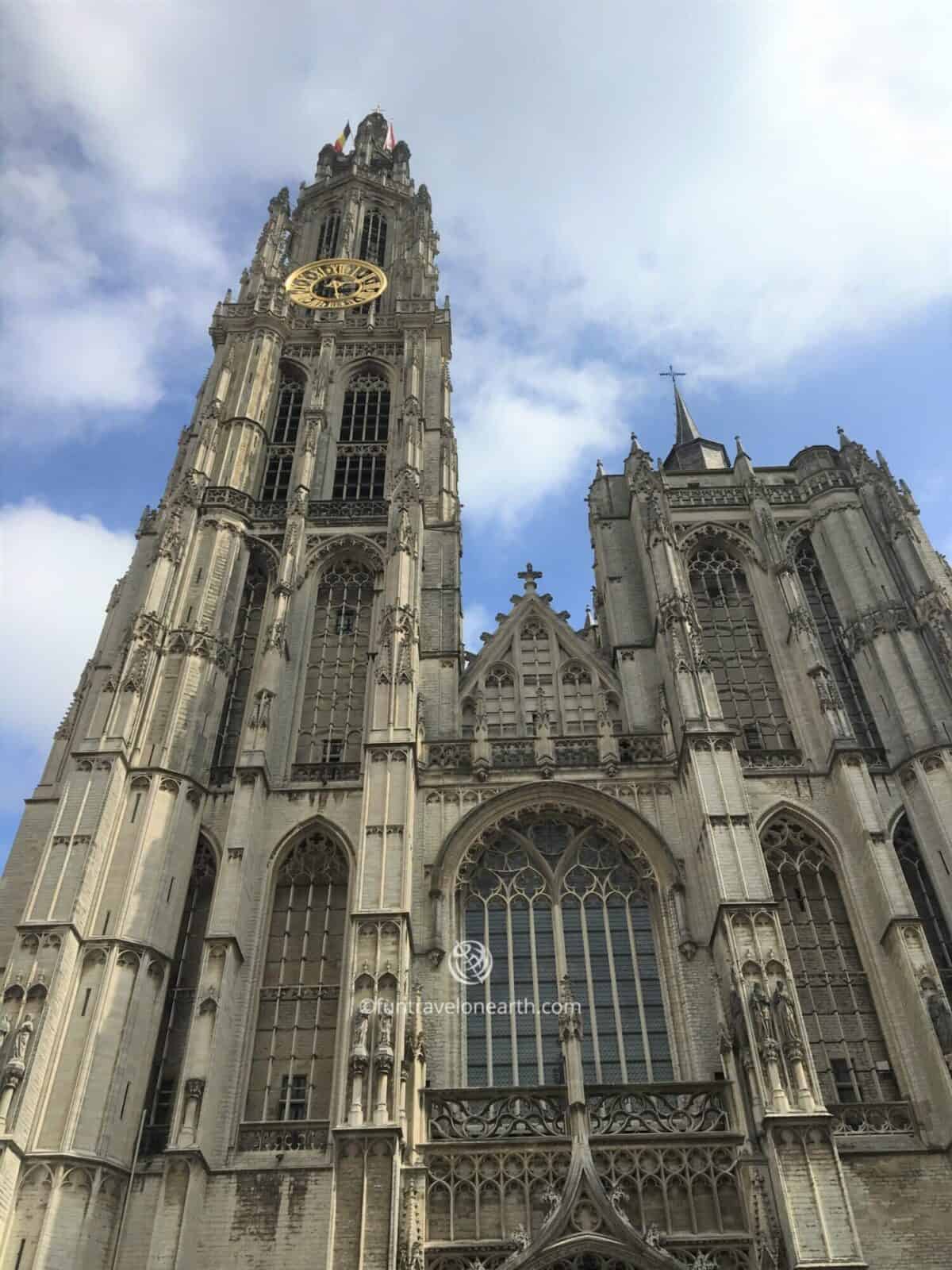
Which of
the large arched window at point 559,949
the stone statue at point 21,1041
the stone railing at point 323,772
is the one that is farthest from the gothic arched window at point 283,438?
the stone statue at point 21,1041

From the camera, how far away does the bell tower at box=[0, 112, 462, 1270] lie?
15.6m

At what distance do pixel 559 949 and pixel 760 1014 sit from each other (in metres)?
4.15

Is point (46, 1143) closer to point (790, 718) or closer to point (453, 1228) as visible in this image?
point (453, 1228)

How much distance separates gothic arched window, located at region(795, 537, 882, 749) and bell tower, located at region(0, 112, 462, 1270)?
8312 millimetres

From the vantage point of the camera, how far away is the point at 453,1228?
50.4 feet

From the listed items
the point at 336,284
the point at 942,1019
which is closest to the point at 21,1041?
the point at 942,1019

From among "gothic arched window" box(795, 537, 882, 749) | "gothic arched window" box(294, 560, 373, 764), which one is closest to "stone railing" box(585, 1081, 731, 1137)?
"gothic arched window" box(795, 537, 882, 749)

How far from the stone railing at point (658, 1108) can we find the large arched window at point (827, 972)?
211cm

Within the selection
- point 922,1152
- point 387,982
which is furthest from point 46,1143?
point 922,1152

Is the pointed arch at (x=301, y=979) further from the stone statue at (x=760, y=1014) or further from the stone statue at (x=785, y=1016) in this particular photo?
the stone statue at (x=785, y=1016)

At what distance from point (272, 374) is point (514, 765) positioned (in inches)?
620

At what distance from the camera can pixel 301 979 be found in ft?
62.6

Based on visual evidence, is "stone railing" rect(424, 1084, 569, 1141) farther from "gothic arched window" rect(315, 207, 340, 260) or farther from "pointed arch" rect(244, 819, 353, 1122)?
"gothic arched window" rect(315, 207, 340, 260)

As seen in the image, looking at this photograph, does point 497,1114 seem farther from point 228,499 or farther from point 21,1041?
point 228,499
